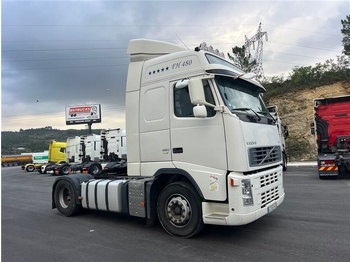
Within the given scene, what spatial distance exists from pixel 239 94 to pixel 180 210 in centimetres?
238

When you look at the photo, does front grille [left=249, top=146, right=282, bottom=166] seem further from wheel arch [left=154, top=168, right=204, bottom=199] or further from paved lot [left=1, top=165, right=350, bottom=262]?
paved lot [left=1, top=165, right=350, bottom=262]

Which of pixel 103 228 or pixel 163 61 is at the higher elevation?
pixel 163 61

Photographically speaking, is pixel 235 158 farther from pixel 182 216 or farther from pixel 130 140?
pixel 130 140

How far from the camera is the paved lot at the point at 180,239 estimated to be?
4.56 metres

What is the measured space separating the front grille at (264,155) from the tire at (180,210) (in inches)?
45.6

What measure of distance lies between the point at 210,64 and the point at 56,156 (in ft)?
103

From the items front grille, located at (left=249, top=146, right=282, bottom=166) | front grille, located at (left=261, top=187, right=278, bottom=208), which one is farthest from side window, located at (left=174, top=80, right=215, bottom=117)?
front grille, located at (left=261, top=187, right=278, bottom=208)

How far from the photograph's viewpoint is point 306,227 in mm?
5762

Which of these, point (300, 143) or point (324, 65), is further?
point (324, 65)

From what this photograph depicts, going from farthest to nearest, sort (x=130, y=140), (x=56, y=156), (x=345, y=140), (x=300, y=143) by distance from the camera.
A: (x=56, y=156)
(x=300, y=143)
(x=345, y=140)
(x=130, y=140)

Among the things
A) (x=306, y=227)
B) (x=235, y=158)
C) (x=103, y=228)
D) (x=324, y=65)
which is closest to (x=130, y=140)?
(x=103, y=228)

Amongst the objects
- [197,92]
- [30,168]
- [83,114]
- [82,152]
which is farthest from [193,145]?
[83,114]

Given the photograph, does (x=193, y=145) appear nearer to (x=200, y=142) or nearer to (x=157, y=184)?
(x=200, y=142)

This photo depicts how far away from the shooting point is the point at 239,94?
5555 millimetres
